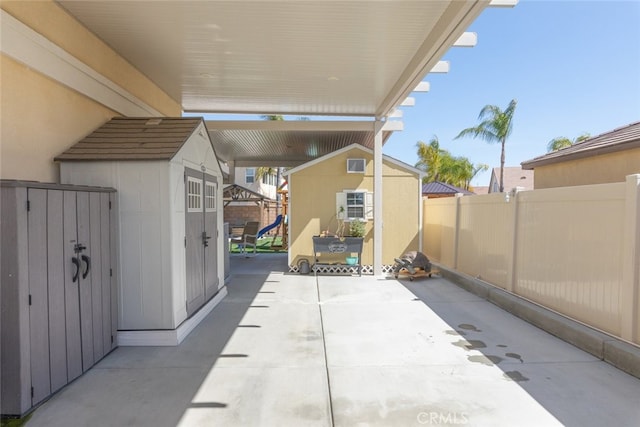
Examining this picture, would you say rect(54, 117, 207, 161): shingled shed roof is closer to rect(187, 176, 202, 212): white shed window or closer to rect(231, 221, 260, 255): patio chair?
rect(187, 176, 202, 212): white shed window

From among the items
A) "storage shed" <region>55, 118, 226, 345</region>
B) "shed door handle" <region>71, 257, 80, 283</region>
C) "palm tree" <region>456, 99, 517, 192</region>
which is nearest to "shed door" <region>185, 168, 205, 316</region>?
"storage shed" <region>55, 118, 226, 345</region>

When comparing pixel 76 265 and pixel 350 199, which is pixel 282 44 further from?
pixel 350 199

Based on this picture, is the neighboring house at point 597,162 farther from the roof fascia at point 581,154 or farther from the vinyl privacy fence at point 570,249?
the vinyl privacy fence at point 570,249

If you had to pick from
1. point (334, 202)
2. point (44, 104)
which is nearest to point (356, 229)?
point (334, 202)

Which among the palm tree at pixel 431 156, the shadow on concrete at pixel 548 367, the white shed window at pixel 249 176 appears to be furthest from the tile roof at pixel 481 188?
the shadow on concrete at pixel 548 367

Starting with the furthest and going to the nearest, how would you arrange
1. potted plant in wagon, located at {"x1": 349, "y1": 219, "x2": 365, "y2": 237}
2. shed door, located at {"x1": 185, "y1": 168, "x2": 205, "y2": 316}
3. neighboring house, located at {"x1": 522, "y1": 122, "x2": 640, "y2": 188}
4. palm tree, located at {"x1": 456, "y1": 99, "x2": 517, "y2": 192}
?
palm tree, located at {"x1": 456, "y1": 99, "x2": 517, "y2": 192} < potted plant in wagon, located at {"x1": 349, "y1": 219, "x2": 365, "y2": 237} < neighboring house, located at {"x1": 522, "y1": 122, "x2": 640, "y2": 188} < shed door, located at {"x1": 185, "y1": 168, "x2": 205, "y2": 316}

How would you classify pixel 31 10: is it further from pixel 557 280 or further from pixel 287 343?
pixel 557 280

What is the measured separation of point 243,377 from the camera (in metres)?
3.26

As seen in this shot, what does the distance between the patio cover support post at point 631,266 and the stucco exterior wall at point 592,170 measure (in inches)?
152

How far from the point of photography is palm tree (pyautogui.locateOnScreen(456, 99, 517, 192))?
77.6 feet

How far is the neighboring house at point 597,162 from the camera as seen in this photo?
21.4 ft

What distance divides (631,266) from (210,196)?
5.28 metres

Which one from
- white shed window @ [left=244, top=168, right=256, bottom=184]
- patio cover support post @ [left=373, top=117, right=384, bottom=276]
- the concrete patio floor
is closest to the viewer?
the concrete patio floor

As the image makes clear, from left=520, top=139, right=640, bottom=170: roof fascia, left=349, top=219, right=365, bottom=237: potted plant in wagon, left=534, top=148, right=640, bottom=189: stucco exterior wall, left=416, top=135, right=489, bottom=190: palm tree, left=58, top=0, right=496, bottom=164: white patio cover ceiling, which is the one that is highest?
left=416, top=135, right=489, bottom=190: palm tree
